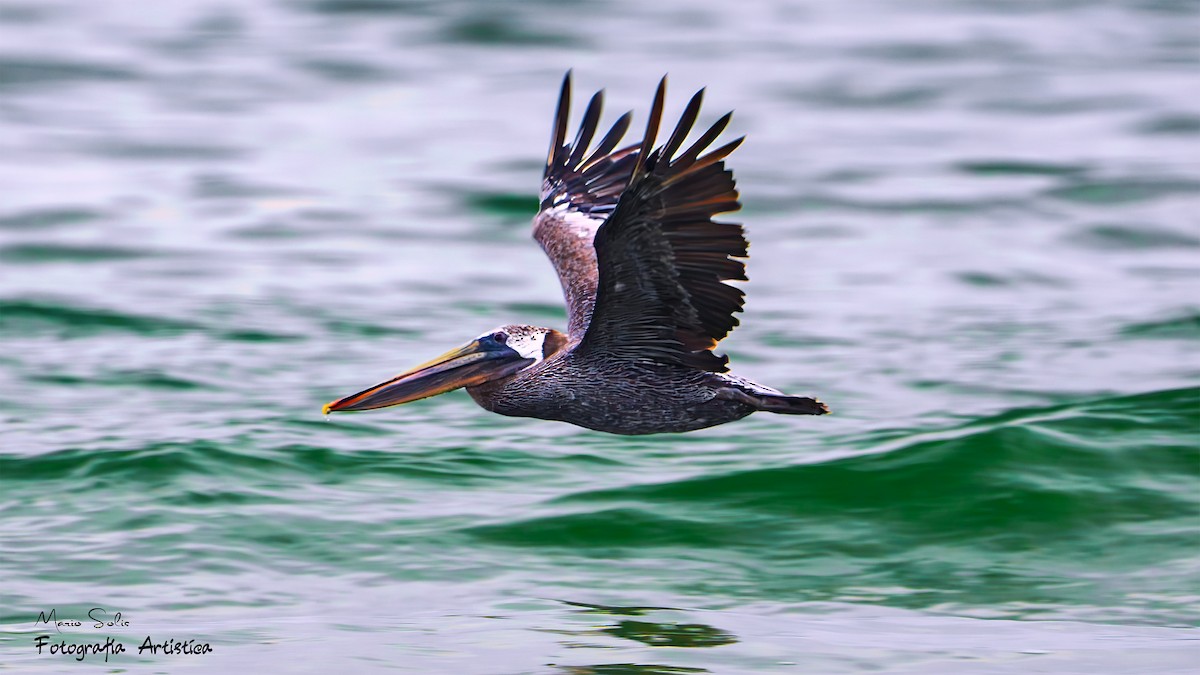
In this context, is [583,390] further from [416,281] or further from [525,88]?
[525,88]

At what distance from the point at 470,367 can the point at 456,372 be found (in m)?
0.06

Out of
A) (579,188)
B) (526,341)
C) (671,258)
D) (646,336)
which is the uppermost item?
(579,188)

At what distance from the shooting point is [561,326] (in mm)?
13484

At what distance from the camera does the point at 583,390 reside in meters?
6.87

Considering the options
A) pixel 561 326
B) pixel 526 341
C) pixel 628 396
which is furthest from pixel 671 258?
pixel 561 326

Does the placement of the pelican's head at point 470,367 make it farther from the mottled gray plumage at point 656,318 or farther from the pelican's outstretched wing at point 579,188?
the pelican's outstretched wing at point 579,188

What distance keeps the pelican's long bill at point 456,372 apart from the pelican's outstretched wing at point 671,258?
0.40m

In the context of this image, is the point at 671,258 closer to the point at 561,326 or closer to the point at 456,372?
the point at 456,372

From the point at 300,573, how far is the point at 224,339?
3959 millimetres

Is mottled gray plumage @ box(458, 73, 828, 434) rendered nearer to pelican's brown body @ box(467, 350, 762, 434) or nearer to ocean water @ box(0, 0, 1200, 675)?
pelican's brown body @ box(467, 350, 762, 434)

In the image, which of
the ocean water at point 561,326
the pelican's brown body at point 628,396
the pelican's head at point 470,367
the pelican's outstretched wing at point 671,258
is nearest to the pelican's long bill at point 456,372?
the pelican's head at point 470,367

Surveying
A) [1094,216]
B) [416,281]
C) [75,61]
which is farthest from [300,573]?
[75,61]

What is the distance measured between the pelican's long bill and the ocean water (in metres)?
1.26

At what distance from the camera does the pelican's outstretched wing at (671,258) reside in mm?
6215
